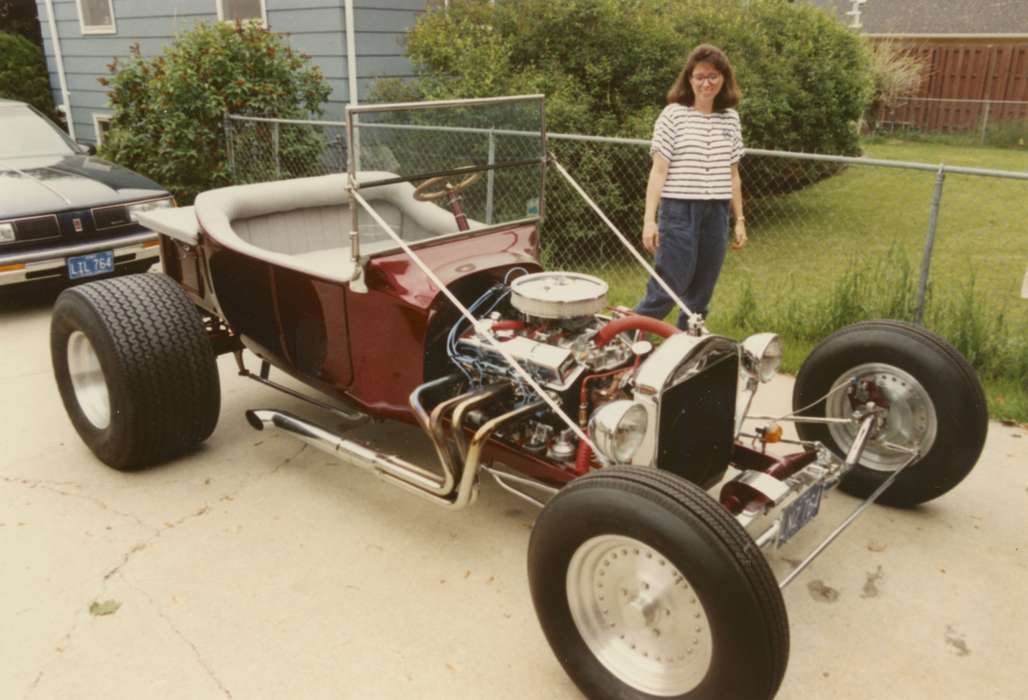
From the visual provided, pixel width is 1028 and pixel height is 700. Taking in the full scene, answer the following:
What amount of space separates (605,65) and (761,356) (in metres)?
5.45

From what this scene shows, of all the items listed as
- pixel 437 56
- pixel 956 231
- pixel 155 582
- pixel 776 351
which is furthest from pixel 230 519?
pixel 956 231

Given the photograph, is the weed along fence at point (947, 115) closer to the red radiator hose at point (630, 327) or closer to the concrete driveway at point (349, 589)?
the concrete driveway at point (349, 589)

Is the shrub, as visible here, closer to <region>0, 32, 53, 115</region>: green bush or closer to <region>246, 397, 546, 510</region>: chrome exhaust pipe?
<region>0, 32, 53, 115</region>: green bush

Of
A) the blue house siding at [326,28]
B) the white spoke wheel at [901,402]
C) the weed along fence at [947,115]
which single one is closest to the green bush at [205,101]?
the blue house siding at [326,28]

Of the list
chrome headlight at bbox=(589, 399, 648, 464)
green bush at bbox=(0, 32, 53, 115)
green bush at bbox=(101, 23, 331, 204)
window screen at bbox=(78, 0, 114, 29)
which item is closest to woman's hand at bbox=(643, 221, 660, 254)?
chrome headlight at bbox=(589, 399, 648, 464)

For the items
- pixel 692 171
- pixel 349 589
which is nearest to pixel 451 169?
pixel 692 171

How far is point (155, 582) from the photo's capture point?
3.33 meters

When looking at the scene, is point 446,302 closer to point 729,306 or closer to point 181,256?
point 181,256

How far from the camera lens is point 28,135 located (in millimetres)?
7484

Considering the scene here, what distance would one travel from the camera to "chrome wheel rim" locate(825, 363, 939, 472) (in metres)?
3.54

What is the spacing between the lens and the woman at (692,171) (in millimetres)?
4574

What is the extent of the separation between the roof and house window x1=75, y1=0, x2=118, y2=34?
19.2 meters

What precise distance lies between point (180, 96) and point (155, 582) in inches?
255

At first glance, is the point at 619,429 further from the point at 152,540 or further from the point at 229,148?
the point at 229,148
